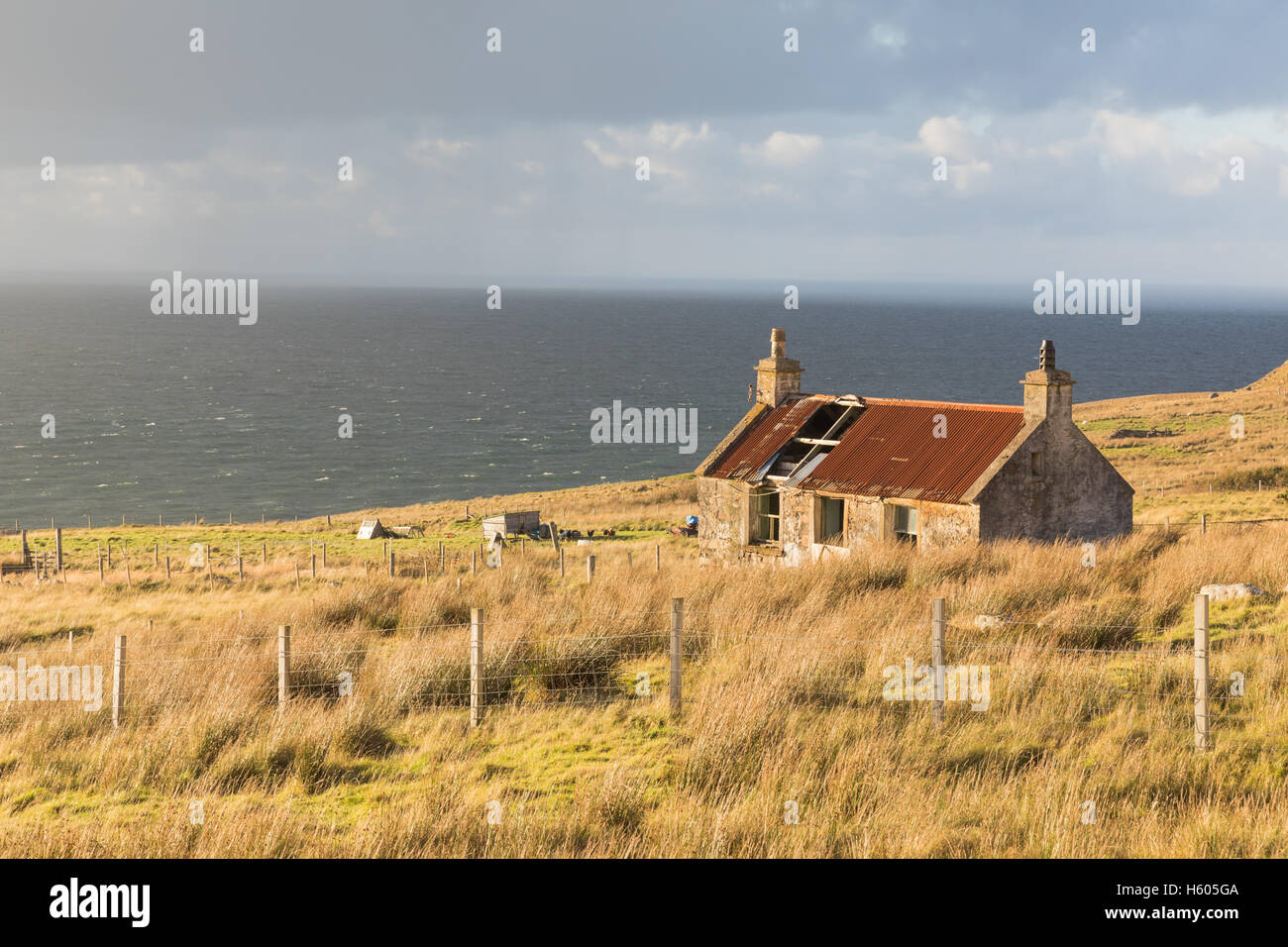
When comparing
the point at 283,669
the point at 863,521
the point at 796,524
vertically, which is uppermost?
the point at 863,521

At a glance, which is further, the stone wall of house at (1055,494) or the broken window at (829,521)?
the broken window at (829,521)

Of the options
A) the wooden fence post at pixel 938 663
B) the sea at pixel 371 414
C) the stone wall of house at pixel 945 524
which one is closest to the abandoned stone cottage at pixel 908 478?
the stone wall of house at pixel 945 524

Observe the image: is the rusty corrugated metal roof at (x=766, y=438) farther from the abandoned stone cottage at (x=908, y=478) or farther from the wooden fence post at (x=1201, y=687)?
the wooden fence post at (x=1201, y=687)

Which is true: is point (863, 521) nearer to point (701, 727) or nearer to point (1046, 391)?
point (1046, 391)

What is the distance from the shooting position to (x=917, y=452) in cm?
2741

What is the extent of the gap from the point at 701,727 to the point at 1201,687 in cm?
464

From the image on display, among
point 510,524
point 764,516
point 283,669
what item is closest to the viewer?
point 283,669

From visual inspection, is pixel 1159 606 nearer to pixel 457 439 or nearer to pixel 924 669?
pixel 924 669

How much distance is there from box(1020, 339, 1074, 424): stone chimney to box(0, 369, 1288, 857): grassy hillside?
18.0ft

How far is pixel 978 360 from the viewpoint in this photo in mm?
188125

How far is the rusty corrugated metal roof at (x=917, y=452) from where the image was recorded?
1029 inches

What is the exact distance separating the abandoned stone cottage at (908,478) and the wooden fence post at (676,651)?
13879 mm

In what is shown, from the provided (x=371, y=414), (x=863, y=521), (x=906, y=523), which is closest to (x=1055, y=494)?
(x=906, y=523)

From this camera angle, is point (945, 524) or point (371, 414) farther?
point (371, 414)
